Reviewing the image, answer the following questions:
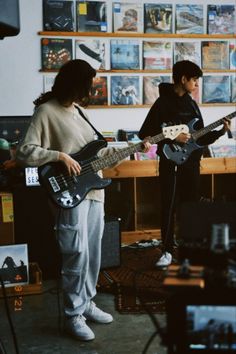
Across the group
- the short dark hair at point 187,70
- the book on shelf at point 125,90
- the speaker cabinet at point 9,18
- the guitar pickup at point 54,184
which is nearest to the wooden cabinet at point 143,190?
the book on shelf at point 125,90

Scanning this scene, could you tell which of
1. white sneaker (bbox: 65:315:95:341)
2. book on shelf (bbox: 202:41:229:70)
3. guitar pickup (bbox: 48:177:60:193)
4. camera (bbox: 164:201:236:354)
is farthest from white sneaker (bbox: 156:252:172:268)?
camera (bbox: 164:201:236:354)

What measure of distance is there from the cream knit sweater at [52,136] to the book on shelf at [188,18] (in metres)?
2.69

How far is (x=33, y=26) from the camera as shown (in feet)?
15.4

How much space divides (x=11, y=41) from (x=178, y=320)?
378cm

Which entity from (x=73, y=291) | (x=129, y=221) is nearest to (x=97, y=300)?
(x=73, y=291)

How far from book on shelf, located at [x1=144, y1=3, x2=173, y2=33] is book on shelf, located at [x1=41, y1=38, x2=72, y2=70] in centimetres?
78

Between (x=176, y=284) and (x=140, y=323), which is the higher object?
(x=176, y=284)

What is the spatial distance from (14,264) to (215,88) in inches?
112

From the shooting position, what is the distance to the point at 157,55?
197 inches

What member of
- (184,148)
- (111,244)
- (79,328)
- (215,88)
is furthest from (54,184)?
(215,88)

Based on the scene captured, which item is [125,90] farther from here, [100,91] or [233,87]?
[233,87]

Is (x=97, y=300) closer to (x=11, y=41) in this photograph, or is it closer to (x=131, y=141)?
(x=131, y=141)

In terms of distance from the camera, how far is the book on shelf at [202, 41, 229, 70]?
5098 millimetres

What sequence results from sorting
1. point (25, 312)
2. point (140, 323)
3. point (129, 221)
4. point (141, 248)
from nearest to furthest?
point (140, 323), point (25, 312), point (141, 248), point (129, 221)
